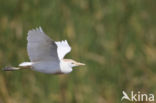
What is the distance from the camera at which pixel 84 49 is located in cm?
402

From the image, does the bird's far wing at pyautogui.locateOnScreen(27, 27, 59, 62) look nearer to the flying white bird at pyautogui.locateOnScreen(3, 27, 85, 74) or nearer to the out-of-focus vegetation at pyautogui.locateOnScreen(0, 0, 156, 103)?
the flying white bird at pyautogui.locateOnScreen(3, 27, 85, 74)

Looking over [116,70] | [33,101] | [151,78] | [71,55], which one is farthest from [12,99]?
[151,78]

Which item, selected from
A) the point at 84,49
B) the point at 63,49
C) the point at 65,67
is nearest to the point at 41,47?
the point at 65,67

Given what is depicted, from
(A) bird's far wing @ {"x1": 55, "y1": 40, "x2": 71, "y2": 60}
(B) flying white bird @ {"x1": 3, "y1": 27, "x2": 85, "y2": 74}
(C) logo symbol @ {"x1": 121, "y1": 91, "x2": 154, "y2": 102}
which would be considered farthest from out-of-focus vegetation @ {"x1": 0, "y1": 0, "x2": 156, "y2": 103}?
(B) flying white bird @ {"x1": 3, "y1": 27, "x2": 85, "y2": 74}

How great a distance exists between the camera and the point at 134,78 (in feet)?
13.9

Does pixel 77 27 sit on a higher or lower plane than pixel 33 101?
higher

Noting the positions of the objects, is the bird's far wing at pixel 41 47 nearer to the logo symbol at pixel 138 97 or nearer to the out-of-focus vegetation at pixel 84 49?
the out-of-focus vegetation at pixel 84 49

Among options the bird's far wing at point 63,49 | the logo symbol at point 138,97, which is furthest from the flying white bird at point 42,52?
the logo symbol at point 138,97

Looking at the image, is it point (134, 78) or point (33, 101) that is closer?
point (33, 101)

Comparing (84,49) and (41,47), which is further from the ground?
(84,49)

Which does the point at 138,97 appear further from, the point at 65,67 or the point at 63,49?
the point at 65,67

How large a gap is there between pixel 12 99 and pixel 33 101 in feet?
0.55

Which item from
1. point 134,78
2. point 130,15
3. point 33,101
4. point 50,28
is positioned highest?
point 130,15

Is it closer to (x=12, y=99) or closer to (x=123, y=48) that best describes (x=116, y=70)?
(x=123, y=48)
